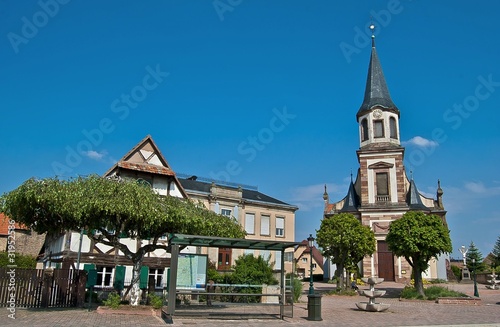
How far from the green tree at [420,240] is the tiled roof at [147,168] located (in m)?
14.4

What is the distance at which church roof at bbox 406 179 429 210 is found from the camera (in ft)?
141

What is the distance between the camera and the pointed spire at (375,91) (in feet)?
150

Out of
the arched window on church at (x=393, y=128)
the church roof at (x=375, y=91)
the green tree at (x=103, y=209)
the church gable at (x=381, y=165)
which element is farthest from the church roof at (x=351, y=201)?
the green tree at (x=103, y=209)

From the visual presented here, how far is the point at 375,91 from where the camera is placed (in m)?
47.6

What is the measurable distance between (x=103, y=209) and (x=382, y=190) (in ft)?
113

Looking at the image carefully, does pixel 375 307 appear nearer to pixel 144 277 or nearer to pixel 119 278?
pixel 144 277

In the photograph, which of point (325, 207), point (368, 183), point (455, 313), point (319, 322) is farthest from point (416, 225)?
point (325, 207)

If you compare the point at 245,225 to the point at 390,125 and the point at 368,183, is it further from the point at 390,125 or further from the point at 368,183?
the point at 390,125

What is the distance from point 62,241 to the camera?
2492cm

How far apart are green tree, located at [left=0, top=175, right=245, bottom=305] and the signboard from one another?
1157 mm

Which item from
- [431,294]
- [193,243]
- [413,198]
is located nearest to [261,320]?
[193,243]


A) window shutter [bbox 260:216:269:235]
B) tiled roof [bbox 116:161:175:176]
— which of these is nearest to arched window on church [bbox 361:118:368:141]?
window shutter [bbox 260:216:269:235]

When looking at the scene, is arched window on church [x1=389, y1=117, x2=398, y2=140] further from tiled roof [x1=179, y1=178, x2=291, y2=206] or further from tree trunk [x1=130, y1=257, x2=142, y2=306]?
tree trunk [x1=130, y1=257, x2=142, y2=306]

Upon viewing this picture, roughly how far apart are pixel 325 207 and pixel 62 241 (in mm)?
33110
